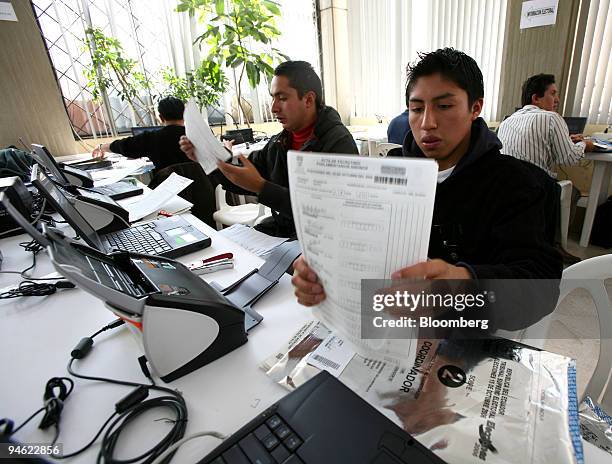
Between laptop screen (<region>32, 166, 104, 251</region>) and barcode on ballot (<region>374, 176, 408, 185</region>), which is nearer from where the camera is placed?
barcode on ballot (<region>374, 176, 408, 185</region>)

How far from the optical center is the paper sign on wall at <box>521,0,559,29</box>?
2986 mm

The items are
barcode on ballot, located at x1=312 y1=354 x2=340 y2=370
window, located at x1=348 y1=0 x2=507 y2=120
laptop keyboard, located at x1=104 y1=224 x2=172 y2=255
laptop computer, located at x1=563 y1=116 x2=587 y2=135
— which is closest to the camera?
barcode on ballot, located at x1=312 y1=354 x2=340 y2=370

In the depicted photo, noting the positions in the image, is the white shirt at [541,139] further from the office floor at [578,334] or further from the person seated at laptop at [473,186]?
the person seated at laptop at [473,186]

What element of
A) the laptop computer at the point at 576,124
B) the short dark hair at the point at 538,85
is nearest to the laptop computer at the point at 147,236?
the short dark hair at the point at 538,85

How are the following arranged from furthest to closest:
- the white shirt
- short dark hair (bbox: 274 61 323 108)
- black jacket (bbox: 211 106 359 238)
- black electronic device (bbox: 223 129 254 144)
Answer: black electronic device (bbox: 223 129 254 144) < the white shirt < short dark hair (bbox: 274 61 323 108) < black jacket (bbox: 211 106 359 238)

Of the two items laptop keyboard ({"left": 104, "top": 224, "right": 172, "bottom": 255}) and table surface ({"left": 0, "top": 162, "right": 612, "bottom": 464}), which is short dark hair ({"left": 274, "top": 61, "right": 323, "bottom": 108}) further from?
table surface ({"left": 0, "top": 162, "right": 612, "bottom": 464})

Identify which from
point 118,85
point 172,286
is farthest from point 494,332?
point 118,85

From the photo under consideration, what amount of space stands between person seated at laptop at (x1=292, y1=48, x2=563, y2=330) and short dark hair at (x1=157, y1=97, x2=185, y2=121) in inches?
92.3

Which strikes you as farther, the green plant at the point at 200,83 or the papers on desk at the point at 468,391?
the green plant at the point at 200,83

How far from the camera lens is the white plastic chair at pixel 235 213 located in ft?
7.72

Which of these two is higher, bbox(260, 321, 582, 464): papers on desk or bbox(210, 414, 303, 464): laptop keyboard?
bbox(210, 414, 303, 464): laptop keyboard

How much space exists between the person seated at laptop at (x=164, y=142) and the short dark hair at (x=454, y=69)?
7.10 ft

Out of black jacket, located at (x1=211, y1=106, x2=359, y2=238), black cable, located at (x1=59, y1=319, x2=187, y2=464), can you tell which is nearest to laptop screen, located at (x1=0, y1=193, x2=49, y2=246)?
black cable, located at (x1=59, y1=319, x2=187, y2=464)

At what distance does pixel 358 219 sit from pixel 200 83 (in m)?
4.33
